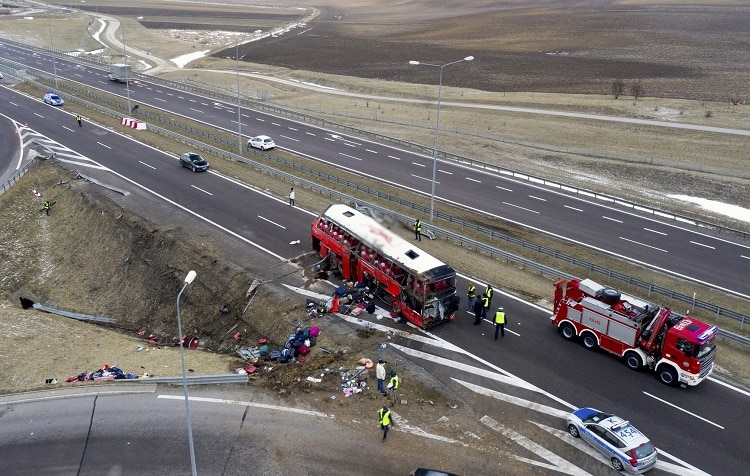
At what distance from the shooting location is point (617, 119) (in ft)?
245

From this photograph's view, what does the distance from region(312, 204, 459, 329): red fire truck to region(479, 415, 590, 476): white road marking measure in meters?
6.68

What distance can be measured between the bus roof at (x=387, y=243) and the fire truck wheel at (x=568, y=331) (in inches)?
221

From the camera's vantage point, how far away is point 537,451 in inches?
856

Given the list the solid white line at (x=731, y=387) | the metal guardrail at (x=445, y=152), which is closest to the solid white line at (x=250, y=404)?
the solid white line at (x=731, y=387)

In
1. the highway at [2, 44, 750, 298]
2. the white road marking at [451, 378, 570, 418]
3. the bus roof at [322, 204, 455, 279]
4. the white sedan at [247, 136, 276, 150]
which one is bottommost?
the white road marking at [451, 378, 570, 418]

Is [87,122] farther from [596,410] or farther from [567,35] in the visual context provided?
[567,35]

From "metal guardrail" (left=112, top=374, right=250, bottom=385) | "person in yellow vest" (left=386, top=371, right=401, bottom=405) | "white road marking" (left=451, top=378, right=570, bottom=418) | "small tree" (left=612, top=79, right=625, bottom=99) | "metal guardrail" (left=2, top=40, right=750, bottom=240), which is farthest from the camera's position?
"small tree" (left=612, top=79, right=625, bottom=99)

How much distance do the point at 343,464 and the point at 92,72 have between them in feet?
340

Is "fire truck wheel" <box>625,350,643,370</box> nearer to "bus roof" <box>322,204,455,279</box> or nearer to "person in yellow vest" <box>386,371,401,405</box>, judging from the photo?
Answer: "bus roof" <box>322,204,455,279</box>

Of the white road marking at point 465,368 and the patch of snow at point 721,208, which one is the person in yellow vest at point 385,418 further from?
the patch of snow at point 721,208

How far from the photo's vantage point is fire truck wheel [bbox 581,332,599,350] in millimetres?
27453

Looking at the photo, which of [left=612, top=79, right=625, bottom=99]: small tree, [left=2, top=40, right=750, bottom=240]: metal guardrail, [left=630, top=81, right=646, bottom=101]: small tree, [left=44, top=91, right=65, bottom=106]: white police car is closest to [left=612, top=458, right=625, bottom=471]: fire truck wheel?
[left=2, top=40, right=750, bottom=240]: metal guardrail

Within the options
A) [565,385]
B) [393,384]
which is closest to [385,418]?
[393,384]

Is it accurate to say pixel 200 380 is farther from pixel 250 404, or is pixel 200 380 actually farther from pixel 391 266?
pixel 391 266
